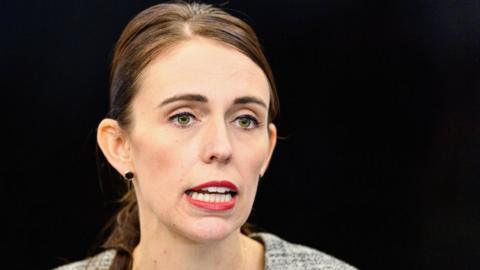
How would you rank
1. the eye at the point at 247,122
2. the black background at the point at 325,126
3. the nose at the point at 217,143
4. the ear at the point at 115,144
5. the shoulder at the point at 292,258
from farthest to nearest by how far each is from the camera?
the black background at the point at 325,126 < the shoulder at the point at 292,258 < the ear at the point at 115,144 < the eye at the point at 247,122 < the nose at the point at 217,143

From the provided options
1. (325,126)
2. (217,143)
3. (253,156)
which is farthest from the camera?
(325,126)

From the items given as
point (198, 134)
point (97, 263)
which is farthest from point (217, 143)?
point (97, 263)

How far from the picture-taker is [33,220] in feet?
9.11

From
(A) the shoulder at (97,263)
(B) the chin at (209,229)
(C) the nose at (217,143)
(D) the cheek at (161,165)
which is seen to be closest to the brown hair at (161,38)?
(D) the cheek at (161,165)

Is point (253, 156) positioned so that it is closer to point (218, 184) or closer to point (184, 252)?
point (218, 184)

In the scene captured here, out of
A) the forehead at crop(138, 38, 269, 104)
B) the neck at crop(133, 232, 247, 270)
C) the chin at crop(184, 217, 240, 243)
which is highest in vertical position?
the forehead at crop(138, 38, 269, 104)

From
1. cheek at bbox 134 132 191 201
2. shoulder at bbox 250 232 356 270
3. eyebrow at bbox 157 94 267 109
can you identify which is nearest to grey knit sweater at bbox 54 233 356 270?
shoulder at bbox 250 232 356 270

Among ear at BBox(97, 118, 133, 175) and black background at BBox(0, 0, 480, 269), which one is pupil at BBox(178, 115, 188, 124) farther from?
black background at BBox(0, 0, 480, 269)

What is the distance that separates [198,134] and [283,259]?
614 millimetres

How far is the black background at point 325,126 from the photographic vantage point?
2596mm

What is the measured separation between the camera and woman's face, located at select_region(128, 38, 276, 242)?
1.97 metres

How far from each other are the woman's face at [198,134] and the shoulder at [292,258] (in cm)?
36

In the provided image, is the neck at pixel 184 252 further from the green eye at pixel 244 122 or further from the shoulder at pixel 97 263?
the green eye at pixel 244 122

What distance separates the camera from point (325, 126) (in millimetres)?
→ 2717
